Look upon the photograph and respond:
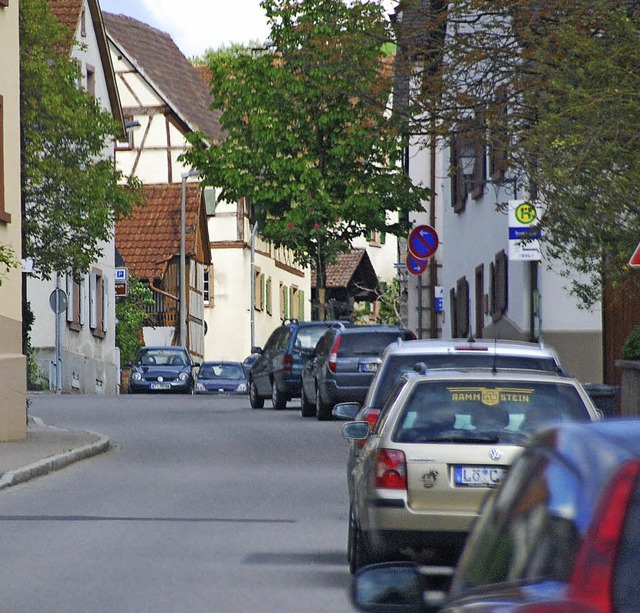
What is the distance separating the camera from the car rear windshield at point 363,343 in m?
28.1

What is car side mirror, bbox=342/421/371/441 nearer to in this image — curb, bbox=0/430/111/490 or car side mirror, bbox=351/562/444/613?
car side mirror, bbox=351/562/444/613

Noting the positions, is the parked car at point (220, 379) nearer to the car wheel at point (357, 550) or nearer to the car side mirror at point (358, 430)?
the car side mirror at point (358, 430)

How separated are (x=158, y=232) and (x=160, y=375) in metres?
19.8

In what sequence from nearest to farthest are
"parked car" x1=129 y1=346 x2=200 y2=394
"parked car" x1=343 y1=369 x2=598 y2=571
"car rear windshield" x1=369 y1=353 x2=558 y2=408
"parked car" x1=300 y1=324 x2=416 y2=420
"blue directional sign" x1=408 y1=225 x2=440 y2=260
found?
1. "parked car" x1=343 y1=369 x2=598 y2=571
2. "car rear windshield" x1=369 y1=353 x2=558 y2=408
3. "parked car" x1=300 y1=324 x2=416 y2=420
4. "blue directional sign" x1=408 y1=225 x2=440 y2=260
5. "parked car" x1=129 y1=346 x2=200 y2=394

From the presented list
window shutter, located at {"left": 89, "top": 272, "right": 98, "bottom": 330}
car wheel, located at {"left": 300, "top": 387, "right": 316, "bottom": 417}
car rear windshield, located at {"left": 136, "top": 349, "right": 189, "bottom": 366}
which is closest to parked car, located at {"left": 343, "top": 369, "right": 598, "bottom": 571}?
car wheel, located at {"left": 300, "top": 387, "right": 316, "bottom": 417}

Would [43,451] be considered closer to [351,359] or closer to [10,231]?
[10,231]

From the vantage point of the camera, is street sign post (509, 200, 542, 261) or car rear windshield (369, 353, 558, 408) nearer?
car rear windshield (369, 353, 558, 408)

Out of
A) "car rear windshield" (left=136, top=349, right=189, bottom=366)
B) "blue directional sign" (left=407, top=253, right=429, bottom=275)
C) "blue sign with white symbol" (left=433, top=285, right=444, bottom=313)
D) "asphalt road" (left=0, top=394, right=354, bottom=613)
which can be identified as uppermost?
"blue directional sign" (left=407, top=253, right=429, bottom=275)

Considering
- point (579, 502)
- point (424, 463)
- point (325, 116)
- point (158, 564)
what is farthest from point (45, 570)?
point (325, 116)

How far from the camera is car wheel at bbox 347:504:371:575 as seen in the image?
10.2 m

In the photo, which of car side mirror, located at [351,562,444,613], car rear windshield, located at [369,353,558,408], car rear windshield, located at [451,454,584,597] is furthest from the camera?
car rear windshield, located at [369,353,558,408]

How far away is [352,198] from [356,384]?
56.0 ft

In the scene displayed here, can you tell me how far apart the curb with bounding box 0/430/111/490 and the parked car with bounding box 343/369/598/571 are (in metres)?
8.05

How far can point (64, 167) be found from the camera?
1406 inches
